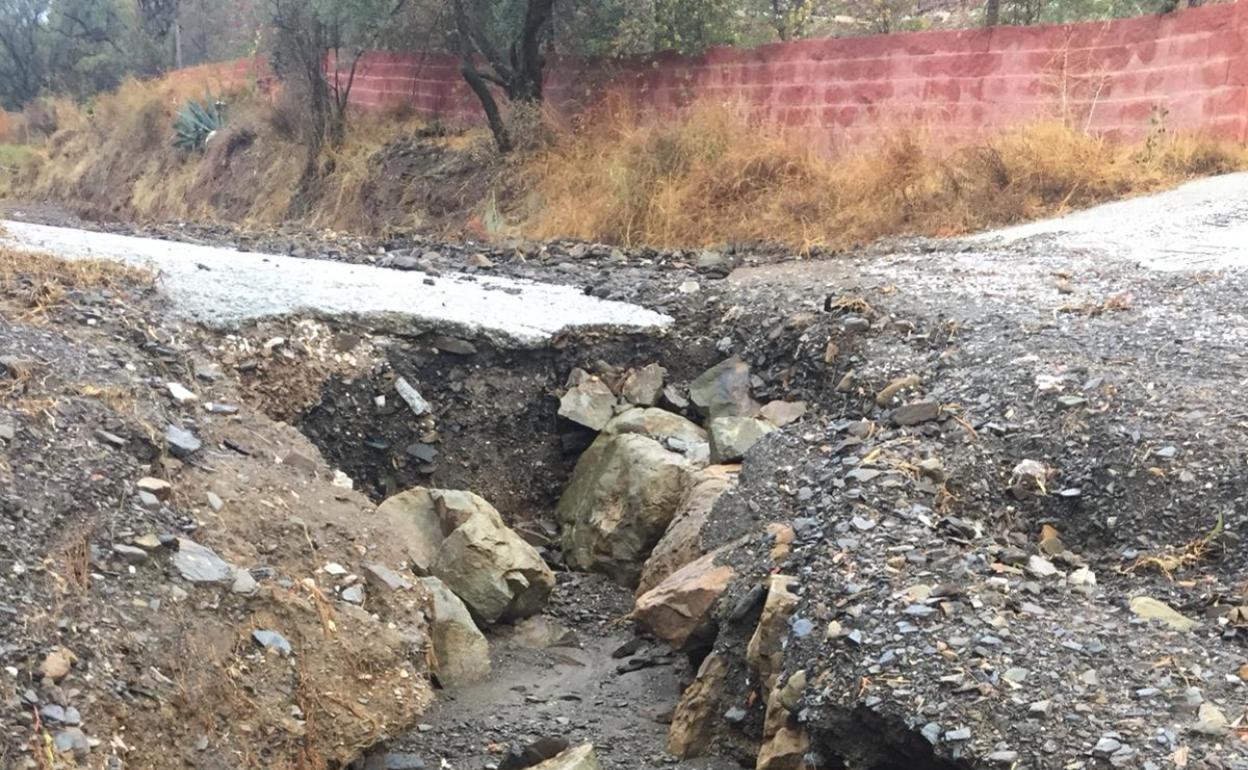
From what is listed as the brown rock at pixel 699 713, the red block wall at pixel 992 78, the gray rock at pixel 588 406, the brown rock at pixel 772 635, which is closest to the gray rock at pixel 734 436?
the gray rock at pixel 588 406

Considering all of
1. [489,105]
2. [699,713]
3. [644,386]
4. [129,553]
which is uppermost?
[489,105]

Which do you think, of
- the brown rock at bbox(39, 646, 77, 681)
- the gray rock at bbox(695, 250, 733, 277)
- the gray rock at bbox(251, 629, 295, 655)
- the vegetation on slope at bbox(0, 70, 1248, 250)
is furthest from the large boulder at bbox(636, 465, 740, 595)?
the vegetation on slope at bbox(0, 70, 1248, 250)

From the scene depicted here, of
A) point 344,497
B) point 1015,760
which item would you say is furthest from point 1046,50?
point 1015,760

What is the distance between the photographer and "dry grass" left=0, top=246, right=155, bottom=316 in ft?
17.6

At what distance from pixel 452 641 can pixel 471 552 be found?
492 millimetres

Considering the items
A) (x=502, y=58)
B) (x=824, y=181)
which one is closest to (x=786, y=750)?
(x=824, y=181)

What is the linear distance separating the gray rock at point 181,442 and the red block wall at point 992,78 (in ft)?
24.8

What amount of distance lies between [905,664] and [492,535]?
7.36ft

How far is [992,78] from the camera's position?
10.2 m

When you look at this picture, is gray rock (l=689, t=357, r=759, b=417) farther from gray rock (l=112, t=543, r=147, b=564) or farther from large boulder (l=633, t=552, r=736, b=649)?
gray rock (l=112, t=543, r=147, b=564)

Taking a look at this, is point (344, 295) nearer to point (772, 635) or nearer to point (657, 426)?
point (657, 426)

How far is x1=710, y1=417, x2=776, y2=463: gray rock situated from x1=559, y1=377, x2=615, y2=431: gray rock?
2.46ft

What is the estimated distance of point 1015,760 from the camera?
312cm

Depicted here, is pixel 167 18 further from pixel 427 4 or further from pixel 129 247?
pixel 129 247
